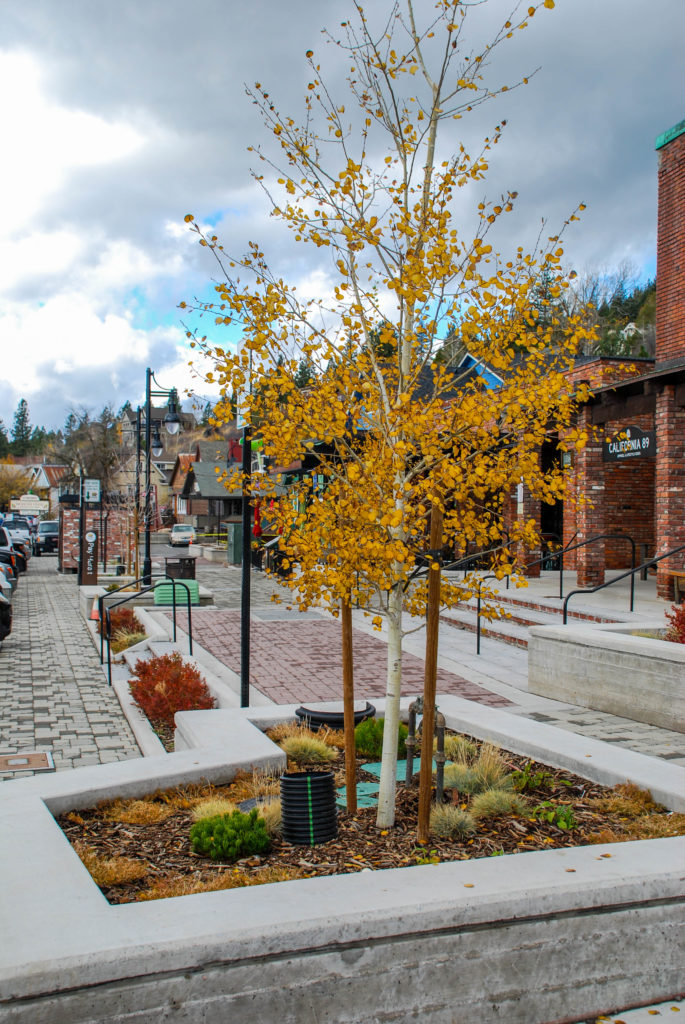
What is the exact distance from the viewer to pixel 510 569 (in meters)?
4.67

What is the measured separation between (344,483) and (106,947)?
2.87m

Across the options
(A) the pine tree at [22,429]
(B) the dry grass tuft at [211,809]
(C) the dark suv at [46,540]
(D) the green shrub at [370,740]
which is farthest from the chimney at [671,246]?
(A) the pine tree at [22,429]

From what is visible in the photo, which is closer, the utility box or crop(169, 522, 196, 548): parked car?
the utility box

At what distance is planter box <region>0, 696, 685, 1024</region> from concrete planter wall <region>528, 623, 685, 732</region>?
3.83m

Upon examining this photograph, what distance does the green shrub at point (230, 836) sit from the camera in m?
4.51

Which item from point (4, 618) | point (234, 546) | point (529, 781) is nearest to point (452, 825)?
point (529, 781)

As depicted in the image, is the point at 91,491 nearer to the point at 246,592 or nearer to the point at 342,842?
the point at 246,592

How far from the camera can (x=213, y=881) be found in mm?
4090

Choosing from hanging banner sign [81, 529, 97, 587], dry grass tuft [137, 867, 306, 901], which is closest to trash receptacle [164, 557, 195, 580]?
hanging banner sign [81, 529, 97, 587]

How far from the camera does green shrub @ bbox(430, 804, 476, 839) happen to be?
4.80 meters

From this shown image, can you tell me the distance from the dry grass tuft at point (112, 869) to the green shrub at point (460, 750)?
8.35 ft

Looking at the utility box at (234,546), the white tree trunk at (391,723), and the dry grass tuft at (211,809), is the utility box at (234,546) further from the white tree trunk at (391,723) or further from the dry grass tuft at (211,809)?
the white tree trunk at (391,723)

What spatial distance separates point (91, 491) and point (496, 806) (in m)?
24.0

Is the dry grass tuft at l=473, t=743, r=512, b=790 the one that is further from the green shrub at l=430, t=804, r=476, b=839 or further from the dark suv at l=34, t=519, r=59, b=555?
the dark suv at l=34, t=519, r=59, b=555
